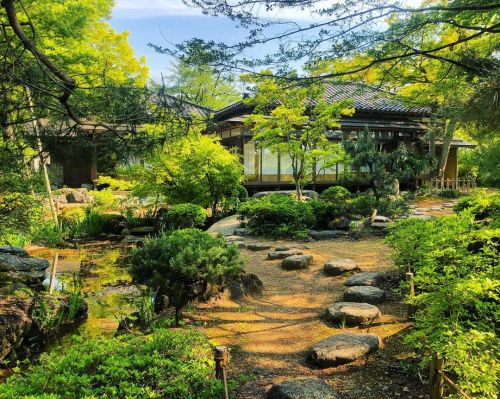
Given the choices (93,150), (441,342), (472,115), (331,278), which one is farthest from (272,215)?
(441,342)

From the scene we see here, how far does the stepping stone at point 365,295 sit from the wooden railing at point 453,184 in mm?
15355

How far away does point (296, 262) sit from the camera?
7.38 meters

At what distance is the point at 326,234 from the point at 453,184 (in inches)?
474

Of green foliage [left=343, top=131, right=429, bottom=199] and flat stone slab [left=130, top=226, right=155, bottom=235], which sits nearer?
green foliage [left=343, top=131, right=429, bottom=199]

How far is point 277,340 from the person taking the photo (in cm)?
446

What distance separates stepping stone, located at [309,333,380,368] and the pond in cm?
229

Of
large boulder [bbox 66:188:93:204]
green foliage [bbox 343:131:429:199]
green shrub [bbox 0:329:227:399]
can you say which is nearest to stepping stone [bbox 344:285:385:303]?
green shrub [bbox 0:329:227:399]

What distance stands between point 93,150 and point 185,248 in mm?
1614

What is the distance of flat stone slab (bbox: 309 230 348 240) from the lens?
404 inches

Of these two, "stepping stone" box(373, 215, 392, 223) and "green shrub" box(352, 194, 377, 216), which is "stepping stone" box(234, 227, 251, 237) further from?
"stepping stone" box(373, 215, 392, 223)

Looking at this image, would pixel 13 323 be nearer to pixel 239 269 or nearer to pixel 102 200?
pixel 239 269

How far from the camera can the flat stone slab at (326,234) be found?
33.6ft

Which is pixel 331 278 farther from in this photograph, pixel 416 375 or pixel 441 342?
pixel 441 342

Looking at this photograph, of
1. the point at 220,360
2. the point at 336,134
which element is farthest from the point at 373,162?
the point at 220,360
